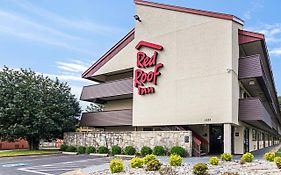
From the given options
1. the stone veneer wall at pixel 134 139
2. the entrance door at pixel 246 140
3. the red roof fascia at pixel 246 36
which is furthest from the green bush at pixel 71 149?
the red roof fascia at pixel 246 36

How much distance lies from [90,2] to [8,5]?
13.2 feet

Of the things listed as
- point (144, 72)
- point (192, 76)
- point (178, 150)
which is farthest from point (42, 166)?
point (192, 76)

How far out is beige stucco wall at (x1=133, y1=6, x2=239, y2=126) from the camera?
18672 mm

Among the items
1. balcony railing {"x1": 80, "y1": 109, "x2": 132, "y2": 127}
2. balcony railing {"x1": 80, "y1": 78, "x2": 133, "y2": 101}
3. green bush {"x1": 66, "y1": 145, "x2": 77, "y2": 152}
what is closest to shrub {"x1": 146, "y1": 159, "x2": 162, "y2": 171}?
balcony railing {"x1": 80, "y1": 109, "x2": 132, "y2": 127}

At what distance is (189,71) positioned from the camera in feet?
66.6

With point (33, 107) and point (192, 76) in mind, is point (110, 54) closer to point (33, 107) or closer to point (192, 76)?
point (33, 107)

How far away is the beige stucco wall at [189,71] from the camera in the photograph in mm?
18672

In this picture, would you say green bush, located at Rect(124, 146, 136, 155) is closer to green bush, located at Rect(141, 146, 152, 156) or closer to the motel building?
green bush, located at Rect(141, 146, 152, 156)

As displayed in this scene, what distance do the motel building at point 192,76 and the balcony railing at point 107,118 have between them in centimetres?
8

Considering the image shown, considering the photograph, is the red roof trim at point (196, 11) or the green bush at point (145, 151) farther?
the green bush at point (145, 151)

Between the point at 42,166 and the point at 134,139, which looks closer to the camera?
the point at 42,166

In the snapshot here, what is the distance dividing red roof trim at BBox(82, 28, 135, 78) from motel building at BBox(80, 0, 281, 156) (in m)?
0.09

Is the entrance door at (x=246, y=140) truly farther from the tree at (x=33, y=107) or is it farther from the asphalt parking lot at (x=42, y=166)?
the tree at (x=33, y=107)

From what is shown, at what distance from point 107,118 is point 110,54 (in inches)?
226
